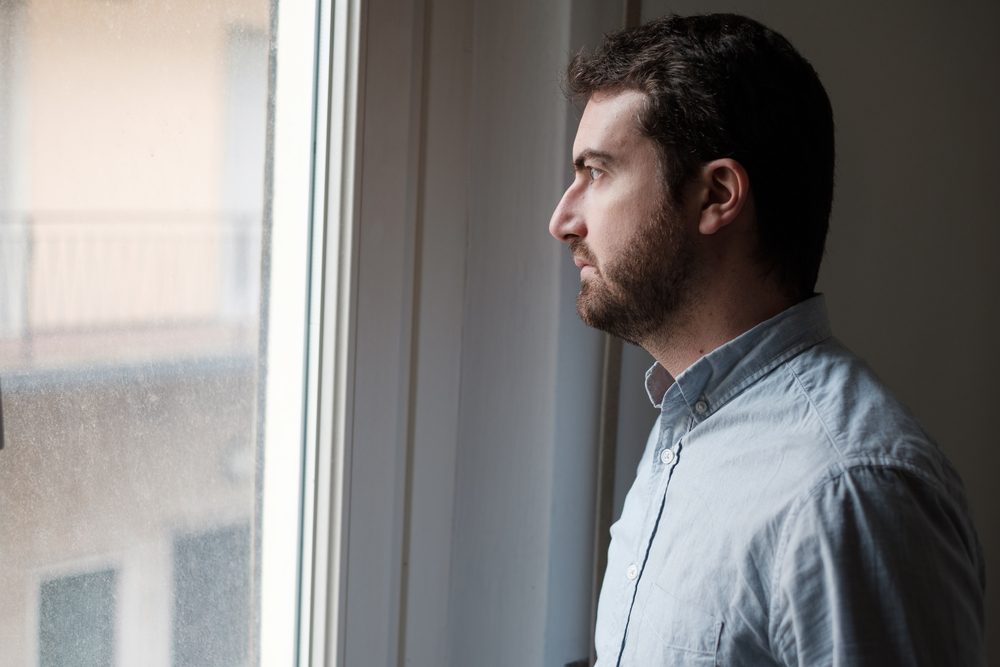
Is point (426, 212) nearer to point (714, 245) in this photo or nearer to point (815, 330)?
point (714, 245)

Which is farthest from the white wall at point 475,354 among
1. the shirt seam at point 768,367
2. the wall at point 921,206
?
the shirt seam at point 768,367

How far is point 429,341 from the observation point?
1.33m

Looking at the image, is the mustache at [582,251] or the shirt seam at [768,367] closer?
the shirt seam at [768,367]

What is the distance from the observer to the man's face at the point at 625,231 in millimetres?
1050

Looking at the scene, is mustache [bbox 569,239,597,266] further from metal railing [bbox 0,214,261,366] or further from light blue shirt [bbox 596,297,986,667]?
metal railing [bbox 0,214,261,366]

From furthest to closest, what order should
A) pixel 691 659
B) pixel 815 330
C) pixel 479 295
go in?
pixel 479 295 < pixel 815 330 < pixel 691 659

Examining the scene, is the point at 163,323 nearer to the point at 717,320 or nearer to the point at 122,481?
the point at 122,481

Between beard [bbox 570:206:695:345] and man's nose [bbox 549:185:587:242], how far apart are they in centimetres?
7

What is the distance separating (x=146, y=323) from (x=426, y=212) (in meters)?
0.40

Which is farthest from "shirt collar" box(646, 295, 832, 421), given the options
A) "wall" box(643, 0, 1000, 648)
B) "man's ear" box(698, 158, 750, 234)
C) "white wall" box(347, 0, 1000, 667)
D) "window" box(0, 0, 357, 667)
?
"wall" box(643, 0, 1000, 648)

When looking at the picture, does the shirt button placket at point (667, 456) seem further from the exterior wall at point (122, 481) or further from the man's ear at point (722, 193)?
the exterior wall at point (122, 481)

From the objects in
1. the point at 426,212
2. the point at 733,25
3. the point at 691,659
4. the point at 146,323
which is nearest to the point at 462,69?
the point at 426,212

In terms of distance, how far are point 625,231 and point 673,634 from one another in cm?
43

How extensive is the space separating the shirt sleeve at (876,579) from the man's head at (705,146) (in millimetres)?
298
